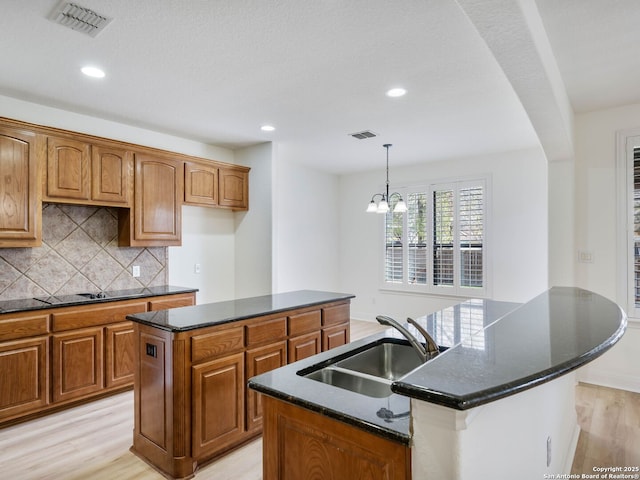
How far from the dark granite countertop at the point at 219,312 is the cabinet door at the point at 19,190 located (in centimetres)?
146

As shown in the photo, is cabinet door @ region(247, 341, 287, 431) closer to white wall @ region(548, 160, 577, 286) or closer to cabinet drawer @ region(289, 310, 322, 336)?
cabinet drawer @ region(289, 310, 322, 336)

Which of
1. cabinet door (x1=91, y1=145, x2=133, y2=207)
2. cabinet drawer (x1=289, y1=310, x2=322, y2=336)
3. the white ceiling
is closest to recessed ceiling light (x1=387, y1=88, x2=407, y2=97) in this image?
the white ceiling

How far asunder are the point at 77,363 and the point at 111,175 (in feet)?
5.64

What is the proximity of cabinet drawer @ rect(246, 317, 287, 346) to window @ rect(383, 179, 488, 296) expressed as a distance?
3.74 meters

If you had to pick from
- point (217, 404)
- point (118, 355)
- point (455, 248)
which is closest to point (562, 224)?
Answer: point (455, 248)

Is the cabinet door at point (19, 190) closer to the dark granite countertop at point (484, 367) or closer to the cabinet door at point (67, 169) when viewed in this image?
the cabinet door at point (67, 169)

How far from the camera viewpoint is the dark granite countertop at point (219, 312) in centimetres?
230

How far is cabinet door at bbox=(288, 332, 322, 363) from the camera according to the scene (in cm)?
292

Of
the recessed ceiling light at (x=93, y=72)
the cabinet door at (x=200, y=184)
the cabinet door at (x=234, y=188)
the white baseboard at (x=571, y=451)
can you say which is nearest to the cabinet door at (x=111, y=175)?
the cabinet door at (x=200, y=184)

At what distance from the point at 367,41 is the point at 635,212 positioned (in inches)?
120

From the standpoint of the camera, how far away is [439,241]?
5.93 meters

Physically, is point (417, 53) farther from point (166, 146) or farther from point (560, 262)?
point (166, 146)

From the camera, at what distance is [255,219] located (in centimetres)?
493

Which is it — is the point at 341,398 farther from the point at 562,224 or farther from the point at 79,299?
the point at 562,224
